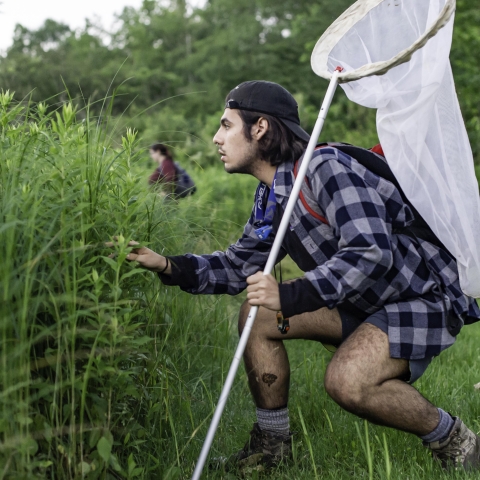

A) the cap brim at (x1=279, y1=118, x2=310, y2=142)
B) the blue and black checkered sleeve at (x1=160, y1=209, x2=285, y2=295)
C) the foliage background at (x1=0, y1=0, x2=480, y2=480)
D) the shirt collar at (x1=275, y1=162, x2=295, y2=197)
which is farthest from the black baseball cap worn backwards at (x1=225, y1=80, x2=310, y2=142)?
the blue and black checkered sleeve at (x1=160, y1=209, x2=285, y2=295)

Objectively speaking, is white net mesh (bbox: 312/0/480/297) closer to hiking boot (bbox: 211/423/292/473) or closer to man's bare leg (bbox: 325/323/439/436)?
man's bare leg (bbox: 325/323/439/436)

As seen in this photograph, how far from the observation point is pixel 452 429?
9.59ft

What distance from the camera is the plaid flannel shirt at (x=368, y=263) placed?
264 cm

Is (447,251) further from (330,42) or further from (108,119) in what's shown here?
(108,119)

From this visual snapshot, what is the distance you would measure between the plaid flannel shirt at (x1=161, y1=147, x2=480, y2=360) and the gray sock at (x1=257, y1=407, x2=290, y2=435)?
61 centimetres

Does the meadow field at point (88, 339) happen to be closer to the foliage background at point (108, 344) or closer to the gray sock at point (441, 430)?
the foliage background at point (108, 344)

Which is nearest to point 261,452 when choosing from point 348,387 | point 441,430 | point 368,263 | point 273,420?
point 273,420

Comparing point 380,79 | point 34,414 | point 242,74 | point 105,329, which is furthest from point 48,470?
point 242,74

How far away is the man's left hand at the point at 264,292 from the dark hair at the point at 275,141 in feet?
2.20

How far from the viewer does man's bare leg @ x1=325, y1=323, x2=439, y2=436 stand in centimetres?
280

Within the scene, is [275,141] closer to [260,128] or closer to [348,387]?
[260,128]

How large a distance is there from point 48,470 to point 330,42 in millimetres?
2123

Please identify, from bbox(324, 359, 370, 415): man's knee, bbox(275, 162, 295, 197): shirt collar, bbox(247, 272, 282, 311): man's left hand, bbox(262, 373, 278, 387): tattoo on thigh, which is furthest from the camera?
bbox(262, 373, 278, 387): tattoo on thigh

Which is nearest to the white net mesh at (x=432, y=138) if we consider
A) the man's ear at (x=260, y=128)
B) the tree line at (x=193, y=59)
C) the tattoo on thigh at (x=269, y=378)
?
the man's ear at (x=260, y=128)
